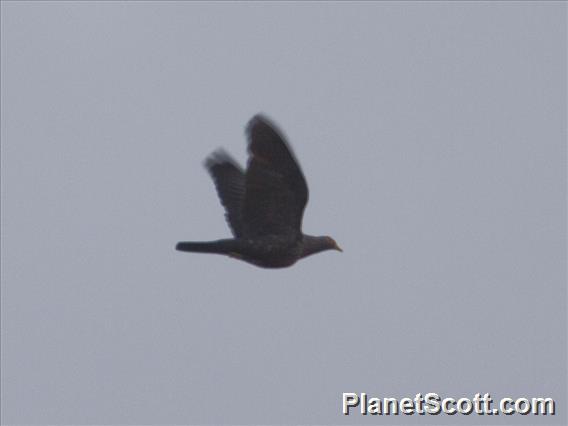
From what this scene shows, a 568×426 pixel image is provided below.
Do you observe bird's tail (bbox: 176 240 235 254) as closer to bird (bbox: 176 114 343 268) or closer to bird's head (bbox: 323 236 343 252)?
bird (bbox: 176 114 343 268)

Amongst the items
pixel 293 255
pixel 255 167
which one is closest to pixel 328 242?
pixel 293 255

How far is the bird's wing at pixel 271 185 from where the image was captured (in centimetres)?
1816

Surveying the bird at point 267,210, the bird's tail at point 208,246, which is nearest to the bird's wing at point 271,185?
the bird at point 267,210

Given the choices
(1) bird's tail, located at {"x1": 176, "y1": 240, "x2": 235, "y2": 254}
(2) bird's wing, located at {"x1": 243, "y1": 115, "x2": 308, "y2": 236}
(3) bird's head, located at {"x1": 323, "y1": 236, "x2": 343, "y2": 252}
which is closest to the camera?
(2) bird's wing, located at {"x1": 243, "y1": 115, "x2": 308, "y2": 236}

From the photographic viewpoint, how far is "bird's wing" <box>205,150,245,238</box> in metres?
20.9

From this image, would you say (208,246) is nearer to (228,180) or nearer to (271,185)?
(271,185)

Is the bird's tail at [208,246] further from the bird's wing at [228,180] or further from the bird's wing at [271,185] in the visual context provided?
the bird's wing at [228,180]

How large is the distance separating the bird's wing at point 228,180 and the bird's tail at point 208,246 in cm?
123

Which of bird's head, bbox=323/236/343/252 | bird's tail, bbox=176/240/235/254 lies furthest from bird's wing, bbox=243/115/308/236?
bird's head, bbox=323/236/343/252

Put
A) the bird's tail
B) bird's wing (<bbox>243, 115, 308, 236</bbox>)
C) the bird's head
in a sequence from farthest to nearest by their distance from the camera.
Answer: the bird's head < the bird's tail < bird's wing (<bbox>243, 115, 308, 236</bbox>)

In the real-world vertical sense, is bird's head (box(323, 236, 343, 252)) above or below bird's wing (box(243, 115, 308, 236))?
below

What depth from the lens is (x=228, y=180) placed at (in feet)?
70.4

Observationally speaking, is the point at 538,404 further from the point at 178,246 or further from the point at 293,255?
the point at 178,246

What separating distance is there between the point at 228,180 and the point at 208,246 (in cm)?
243
